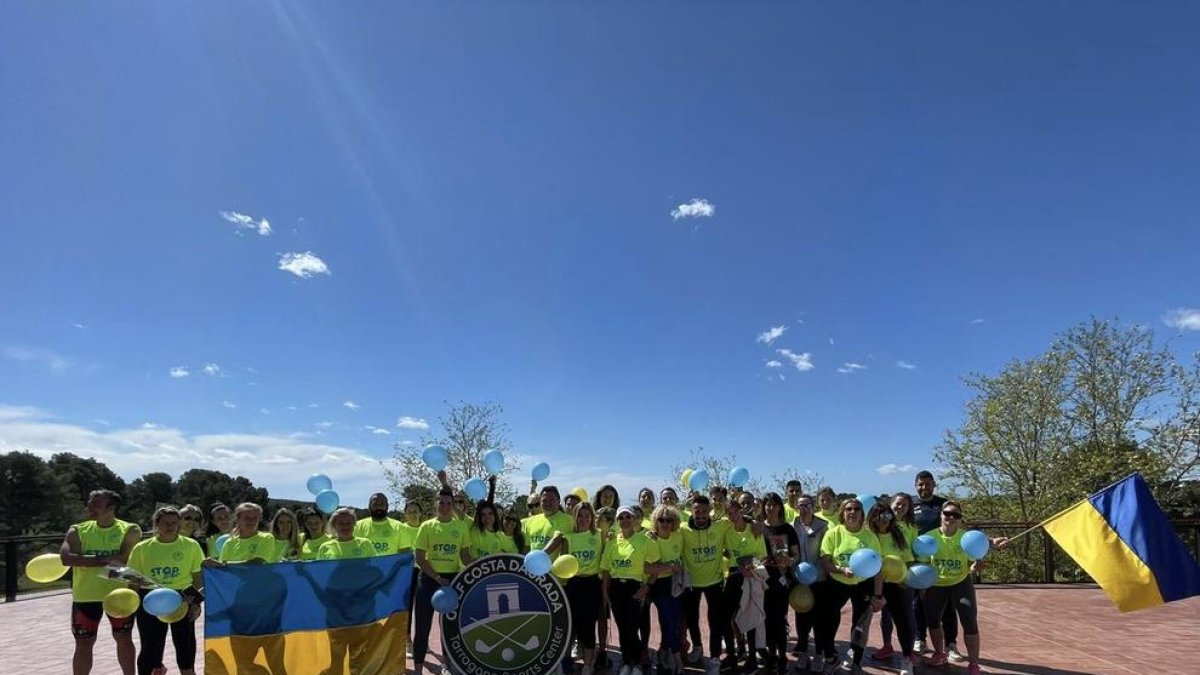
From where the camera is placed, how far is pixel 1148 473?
18172 mm

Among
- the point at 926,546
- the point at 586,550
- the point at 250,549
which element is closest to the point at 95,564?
the point at 250,549

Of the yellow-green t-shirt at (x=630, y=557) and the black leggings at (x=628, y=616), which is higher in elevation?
the yellow-green t-shirt at (x=630, y=557)

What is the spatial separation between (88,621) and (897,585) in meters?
7.03

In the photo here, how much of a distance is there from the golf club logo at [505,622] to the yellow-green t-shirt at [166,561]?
2.15m

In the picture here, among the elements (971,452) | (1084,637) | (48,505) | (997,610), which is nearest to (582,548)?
(1084,637)

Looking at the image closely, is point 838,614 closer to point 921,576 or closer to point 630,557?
point 921,576

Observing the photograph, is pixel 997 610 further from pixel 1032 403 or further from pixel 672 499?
pixel 1032 403

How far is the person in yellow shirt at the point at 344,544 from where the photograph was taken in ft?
19.1

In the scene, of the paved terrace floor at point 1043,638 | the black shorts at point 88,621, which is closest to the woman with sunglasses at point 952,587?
the paved terrace floor at point 1043,638

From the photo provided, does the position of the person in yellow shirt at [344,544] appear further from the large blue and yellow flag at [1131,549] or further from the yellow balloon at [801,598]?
the large blue and yellow flag at [1131,549]

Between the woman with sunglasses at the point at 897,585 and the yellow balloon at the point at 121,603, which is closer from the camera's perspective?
the yellow balloon at the point at 121,603

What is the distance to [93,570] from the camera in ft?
17.9

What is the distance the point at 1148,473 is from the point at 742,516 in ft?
58.9

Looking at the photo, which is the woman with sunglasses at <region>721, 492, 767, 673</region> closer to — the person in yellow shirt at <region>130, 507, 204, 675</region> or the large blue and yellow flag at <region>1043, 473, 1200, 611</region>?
the large blue and yellow flag at <region>1043, 473, 1200, 611</region>
